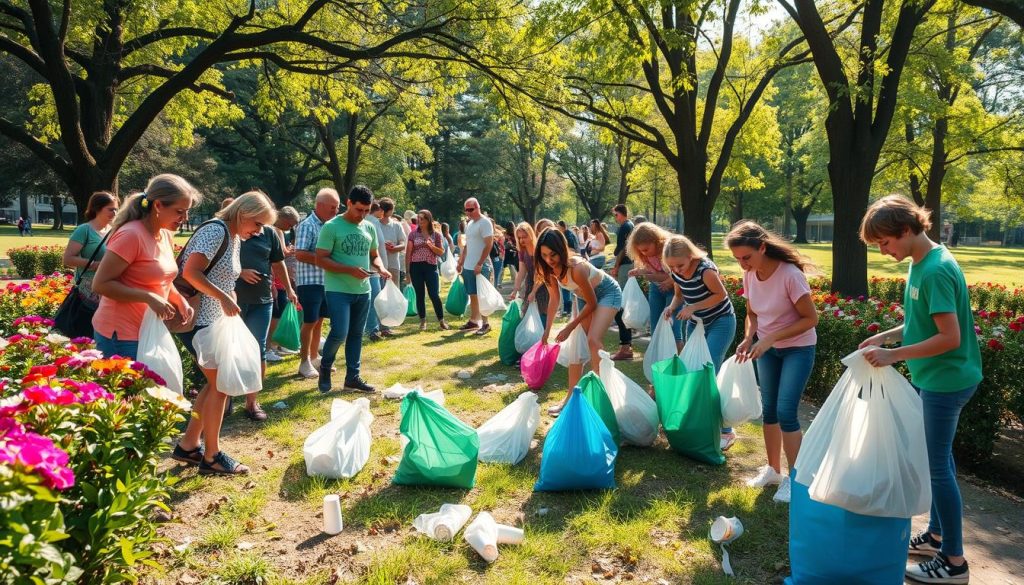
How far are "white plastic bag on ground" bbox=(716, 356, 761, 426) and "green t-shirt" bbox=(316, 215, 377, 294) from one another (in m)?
3.29

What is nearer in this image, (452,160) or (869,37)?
(869,37)

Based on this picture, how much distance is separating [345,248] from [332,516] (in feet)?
9.17

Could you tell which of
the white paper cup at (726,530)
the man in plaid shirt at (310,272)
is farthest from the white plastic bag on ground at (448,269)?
the white paper cup at (726,530)

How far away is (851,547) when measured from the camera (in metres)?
2.49

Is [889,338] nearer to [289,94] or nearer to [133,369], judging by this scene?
[133,369]

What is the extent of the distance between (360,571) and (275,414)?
2673 mm

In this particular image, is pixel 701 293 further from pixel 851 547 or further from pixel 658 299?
pixel 851 547

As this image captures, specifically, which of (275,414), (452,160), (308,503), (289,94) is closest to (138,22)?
(289,94)

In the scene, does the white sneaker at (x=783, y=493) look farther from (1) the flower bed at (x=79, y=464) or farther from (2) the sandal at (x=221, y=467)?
(2) the sandal at (x=221, y=467)

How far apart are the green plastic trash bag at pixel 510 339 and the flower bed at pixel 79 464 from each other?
481 cm

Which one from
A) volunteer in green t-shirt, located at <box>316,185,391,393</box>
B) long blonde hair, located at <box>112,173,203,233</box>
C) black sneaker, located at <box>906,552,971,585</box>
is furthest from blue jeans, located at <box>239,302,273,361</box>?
black sneaker, located at <box>906,552,971,585</box>

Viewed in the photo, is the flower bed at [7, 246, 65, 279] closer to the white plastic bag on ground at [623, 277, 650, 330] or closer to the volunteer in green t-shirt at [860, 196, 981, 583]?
the white plastic bag on ground at [623, 277, 650, 330]

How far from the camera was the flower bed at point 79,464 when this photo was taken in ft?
4.86

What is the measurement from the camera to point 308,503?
3.54 metres
